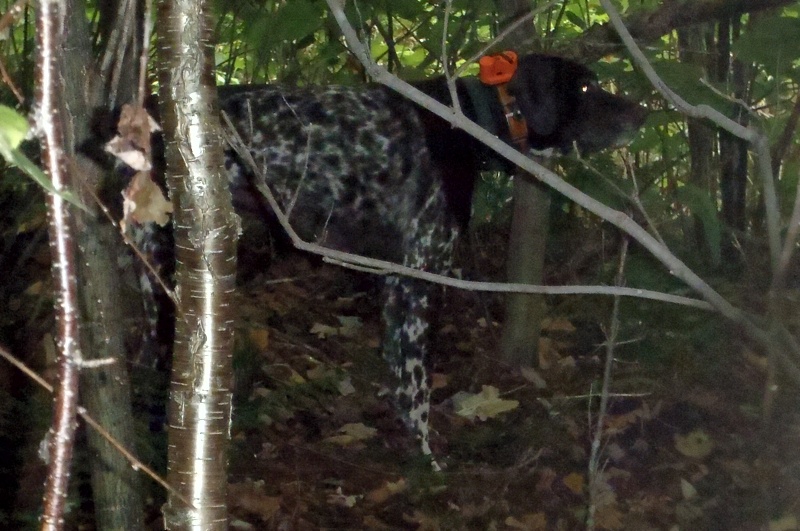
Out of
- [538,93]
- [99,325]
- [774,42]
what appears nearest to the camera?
[99,325]

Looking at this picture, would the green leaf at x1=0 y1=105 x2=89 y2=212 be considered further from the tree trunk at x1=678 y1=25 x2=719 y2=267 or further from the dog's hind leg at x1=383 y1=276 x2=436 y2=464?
the tree trunk at x1=678 y1=25 x2=719 y2=267

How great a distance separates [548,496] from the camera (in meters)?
3.51

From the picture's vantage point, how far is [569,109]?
4480 millimetres

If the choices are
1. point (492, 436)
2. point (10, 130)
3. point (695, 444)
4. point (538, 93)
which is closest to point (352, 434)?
point (492, 436)

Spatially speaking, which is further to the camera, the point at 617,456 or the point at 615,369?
the point at 615,369

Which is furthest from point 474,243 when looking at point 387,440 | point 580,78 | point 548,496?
point 548,496

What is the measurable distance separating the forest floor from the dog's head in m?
1.10

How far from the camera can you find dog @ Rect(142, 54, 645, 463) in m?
4.31

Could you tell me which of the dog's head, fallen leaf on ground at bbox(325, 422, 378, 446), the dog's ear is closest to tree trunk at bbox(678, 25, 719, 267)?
the dog's head

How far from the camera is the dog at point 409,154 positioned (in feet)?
14.1

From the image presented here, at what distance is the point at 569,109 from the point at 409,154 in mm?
832

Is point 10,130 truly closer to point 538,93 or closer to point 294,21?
point 294,21

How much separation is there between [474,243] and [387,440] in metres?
1.82

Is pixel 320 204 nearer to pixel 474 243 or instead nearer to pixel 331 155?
pixel 331 155
